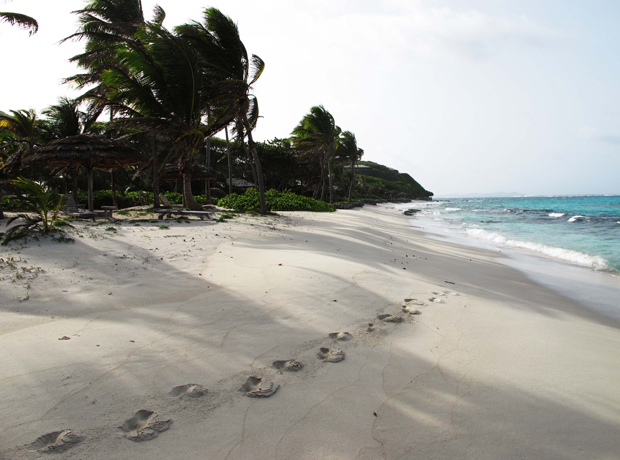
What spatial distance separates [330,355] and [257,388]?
697 millimetres

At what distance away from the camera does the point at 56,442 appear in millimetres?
1679

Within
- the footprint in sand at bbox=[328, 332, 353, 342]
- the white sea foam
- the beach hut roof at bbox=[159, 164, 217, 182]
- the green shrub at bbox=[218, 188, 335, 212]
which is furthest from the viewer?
the green shrub at bbox=[218, 188, 335, 212]

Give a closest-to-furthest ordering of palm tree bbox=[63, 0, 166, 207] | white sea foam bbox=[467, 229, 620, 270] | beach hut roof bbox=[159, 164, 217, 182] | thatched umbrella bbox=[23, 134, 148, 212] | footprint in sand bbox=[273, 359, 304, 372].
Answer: footprint in sand bbox=[273, 359, 304, 372]
white sea foam bbox=[467, 229, 620, 270]
thatched umbrella bbox=[23, 134, 148, 212]
palm tree bbox=[63, 0, 166, 207]
beach hut roof bbox=[159, 164, 217, 182]

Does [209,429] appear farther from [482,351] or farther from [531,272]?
[531,272]

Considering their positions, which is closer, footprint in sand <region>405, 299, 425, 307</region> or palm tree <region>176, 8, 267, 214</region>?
footprint in sand <region>405, 299, 425, 307</region>

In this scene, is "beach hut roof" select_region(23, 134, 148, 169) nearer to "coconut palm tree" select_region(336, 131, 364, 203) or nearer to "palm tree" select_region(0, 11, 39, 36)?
"palm tree" select_region(0, 11, 39, 36)

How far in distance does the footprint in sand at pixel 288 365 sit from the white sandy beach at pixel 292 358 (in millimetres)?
44

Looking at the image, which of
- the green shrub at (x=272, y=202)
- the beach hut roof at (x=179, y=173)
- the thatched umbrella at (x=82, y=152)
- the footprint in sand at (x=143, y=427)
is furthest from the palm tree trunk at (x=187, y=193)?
the footprint in sand at (x=143, y=427)

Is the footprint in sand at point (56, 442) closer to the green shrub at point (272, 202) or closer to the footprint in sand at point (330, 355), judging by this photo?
the footprint in sand at point (330, 355)

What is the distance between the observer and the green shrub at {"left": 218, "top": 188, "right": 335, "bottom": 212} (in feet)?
60.7

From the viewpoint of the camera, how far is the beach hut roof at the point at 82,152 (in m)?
11.1

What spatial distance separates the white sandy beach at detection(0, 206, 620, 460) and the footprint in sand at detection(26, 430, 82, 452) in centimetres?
1

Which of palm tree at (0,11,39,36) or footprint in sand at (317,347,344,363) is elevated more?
palm tree at (0,11,39,36)

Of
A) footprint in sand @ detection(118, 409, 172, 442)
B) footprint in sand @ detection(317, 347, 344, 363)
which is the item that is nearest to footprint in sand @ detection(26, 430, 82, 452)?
footprint in sand @ detection(118, 409, 172, 442)
